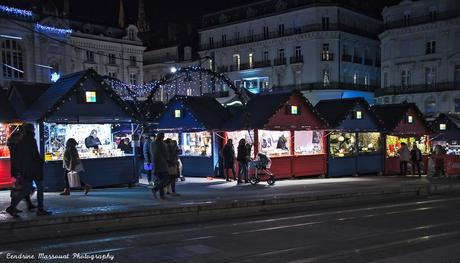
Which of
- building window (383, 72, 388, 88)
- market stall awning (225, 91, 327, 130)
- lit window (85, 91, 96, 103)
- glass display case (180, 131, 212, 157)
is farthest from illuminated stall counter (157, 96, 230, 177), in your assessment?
building window (383, 72, 388, 88)

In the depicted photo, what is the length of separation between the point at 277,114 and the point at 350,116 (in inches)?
199

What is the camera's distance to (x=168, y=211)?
1298 centimetres

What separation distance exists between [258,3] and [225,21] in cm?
549

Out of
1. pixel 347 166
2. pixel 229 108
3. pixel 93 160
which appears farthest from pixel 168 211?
pixel 347 166

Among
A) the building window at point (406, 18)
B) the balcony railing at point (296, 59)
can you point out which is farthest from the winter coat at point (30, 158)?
the building window at point (406, 18)

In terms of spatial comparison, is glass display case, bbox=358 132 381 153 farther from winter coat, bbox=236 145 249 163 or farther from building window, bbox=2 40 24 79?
building window, bbox=2 40 24 79

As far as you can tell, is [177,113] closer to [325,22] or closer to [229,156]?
[229,156]

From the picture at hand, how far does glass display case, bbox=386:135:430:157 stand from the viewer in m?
28.5

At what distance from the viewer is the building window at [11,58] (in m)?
47.9

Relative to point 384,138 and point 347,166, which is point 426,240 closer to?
point 347,166

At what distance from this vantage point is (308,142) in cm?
2464

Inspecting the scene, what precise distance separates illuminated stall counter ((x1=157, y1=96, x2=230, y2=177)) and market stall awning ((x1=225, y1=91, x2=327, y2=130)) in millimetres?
919

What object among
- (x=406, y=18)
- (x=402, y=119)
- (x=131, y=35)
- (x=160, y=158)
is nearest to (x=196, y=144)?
(x=160, y=158)

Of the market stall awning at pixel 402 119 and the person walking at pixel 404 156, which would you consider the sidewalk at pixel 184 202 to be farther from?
the market stall awning at pixel 402 119
